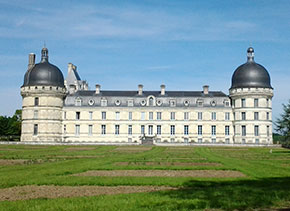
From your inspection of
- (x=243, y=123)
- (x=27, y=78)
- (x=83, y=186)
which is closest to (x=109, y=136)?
(x=27, y=78)

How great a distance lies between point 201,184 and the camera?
39.0 ft

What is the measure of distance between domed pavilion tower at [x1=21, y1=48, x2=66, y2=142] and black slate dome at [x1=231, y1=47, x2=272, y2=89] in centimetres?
2643

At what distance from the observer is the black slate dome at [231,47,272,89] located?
53.9 metres

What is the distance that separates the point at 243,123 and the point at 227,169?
39086mm

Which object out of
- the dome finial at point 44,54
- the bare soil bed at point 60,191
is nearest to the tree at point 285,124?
the bare soil bed at point 60,191

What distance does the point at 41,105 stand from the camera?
180 feet

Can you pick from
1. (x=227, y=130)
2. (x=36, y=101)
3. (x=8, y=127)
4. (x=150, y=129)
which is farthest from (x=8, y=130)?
(x=227, y=130)

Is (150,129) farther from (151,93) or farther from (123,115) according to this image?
(151,93)

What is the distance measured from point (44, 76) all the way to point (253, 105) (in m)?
30.6

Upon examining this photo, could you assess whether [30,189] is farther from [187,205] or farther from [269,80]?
[269,80]

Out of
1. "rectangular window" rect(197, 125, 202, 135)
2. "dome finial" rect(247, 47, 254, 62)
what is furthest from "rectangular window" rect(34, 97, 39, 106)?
"dome finial" rect(247, 47, 254, 62)

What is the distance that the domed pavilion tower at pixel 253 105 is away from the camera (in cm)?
5341

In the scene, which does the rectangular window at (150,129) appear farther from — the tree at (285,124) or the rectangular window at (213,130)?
the tree at (285,124)

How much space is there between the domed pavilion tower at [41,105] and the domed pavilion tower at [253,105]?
86.6 feet
